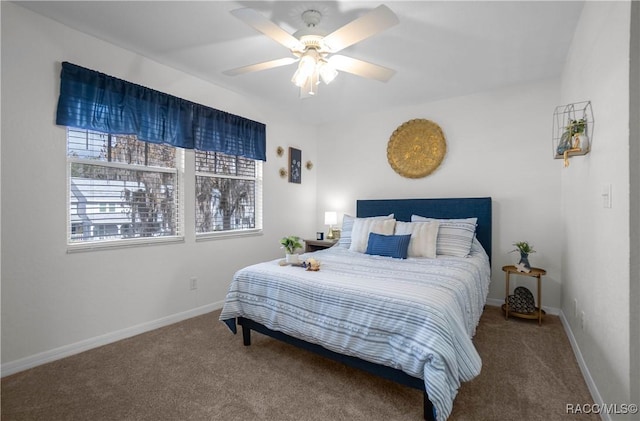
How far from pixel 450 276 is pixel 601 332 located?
2.78 ft

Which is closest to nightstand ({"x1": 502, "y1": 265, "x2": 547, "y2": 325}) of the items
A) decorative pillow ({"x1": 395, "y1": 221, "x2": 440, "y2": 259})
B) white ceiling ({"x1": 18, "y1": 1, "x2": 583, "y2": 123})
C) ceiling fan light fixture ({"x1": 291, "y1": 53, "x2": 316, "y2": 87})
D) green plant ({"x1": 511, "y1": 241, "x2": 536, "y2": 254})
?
green plant ({"x1": 511, "y1": 241, "x2": 536, "y2": 254})

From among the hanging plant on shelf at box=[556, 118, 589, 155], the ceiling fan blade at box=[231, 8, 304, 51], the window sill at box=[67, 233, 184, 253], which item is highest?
the ceiling fan blade at box=[231, 8, 304, 51]

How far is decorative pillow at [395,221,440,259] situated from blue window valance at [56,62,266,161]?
2.14m

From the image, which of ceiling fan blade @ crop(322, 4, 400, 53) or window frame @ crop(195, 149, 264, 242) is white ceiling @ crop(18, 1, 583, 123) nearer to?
ceiling fan blade @ crop(322, 4, 400, 53)

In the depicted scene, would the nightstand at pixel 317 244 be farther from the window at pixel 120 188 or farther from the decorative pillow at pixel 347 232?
the window at pixel 120 188

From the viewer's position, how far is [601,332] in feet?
5.55

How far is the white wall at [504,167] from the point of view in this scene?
3.26 meters

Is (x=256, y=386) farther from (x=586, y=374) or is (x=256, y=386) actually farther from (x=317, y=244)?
(x=317, y=244)

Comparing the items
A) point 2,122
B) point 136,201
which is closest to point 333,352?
point 136,201

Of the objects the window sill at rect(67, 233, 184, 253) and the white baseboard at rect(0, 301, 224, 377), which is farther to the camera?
the window sill at rect(67, 233, 184, 253)

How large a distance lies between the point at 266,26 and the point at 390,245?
221 centimetres

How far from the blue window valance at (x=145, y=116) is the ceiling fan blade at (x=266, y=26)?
5.10 ft

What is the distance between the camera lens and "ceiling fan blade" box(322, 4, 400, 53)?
1642mm

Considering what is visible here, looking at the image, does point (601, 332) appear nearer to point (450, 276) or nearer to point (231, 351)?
point (450, 276)
